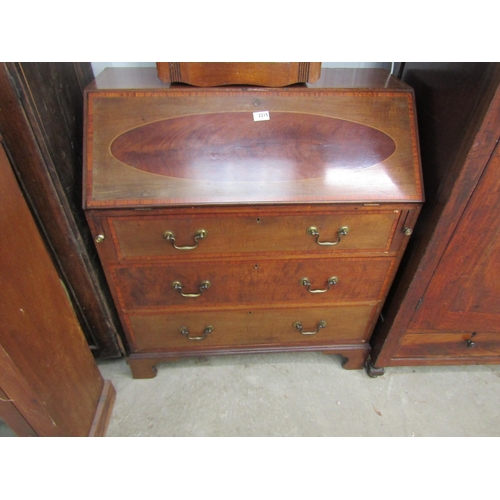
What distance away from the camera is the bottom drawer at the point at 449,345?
130 cm

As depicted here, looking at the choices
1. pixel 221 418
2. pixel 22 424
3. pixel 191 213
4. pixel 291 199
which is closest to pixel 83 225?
pixel 191 213

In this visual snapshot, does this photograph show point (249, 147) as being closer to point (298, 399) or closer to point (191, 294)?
point (191, 294)

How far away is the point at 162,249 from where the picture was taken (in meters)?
1.04

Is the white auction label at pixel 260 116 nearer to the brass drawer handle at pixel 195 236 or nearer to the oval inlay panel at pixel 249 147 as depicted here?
the oval inlay panel at pixel 249 147

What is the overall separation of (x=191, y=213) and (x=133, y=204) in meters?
0.16

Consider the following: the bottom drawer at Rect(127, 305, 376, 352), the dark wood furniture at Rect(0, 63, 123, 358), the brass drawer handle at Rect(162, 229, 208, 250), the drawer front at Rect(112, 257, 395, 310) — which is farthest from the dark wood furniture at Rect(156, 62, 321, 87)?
the bottom drawer at Rect(127, 305, 376, 352)

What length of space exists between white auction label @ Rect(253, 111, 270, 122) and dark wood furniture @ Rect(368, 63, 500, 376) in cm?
51

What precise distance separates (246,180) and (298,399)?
0.92m

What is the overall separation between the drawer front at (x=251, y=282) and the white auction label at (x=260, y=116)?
43 centimetres

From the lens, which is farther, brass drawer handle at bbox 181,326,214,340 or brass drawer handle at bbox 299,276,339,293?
brass drawer handle at bbox 181,326,214,340

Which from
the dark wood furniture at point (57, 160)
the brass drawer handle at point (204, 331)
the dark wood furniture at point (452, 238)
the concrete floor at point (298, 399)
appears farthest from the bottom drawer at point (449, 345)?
the dark wood furniture at point (57, 160)

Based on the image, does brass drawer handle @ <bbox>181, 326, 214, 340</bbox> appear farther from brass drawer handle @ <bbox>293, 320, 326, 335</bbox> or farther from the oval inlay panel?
the oval inlay panel

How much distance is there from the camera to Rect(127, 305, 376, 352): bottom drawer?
49.3 inches

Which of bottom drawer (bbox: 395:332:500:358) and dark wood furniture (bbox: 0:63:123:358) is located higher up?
dark wood furniture (bbox: 0:63:123:358)
